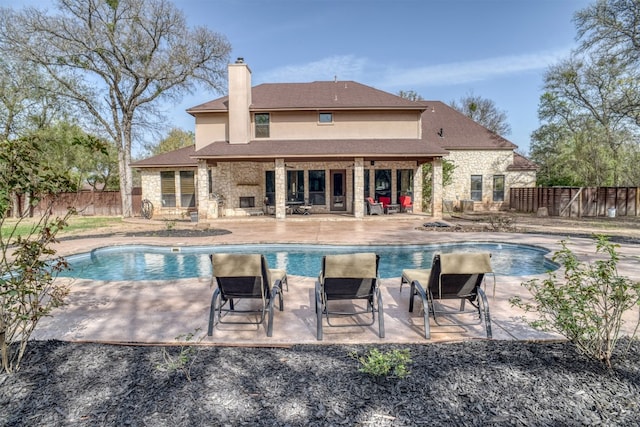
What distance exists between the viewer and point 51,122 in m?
26.1

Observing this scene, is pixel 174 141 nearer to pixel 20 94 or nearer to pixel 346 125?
pixel 20 94

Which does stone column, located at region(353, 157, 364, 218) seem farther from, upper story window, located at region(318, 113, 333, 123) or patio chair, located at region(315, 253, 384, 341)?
patio chair, located at region(315, 253, 384, 341)

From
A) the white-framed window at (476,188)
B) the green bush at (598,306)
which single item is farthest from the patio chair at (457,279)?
the white-framed window at (476,188)

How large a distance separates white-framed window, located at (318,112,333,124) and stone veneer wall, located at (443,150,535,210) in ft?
27.5

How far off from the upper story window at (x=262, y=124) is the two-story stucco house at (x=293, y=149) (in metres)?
0.05

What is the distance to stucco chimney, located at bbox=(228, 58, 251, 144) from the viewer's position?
717 inches

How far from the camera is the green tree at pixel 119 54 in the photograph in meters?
18.0

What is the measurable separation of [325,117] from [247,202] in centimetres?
633

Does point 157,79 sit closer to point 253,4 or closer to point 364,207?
point 253,4

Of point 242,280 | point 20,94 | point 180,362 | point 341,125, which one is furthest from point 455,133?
point 20,94

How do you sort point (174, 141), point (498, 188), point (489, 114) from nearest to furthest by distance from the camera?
point (498, 188) → point (174, 141) → point (489, 114)

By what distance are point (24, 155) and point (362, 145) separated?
1558cm

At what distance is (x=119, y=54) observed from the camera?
64.0 ft

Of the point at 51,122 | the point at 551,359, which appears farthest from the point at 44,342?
the point at 51,122
